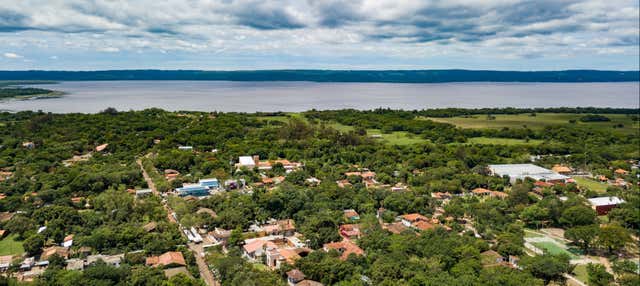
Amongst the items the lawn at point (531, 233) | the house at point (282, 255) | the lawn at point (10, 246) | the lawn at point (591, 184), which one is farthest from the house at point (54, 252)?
the lawn at point (591, 184)

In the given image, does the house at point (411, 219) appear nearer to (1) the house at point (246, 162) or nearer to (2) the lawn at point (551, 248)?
(2) the lawn at point (551, 248)

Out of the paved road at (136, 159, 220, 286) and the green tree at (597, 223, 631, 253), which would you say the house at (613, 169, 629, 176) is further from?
the paved road at (136, 159, 220, 286)

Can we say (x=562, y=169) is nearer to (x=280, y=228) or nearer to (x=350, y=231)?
(x=350, y=231)

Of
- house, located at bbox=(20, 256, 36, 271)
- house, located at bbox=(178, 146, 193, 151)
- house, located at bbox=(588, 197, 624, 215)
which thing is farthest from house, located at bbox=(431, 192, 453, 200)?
house, located at bbox=(178, 146, 193, 151)

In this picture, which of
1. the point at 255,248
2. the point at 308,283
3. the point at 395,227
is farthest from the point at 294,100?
the point at 308,283

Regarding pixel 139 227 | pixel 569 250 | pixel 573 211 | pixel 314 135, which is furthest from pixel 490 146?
pixel 139 227

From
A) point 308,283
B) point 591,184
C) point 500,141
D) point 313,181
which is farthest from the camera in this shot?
point 500,141

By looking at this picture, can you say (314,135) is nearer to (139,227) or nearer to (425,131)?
(425,131)
